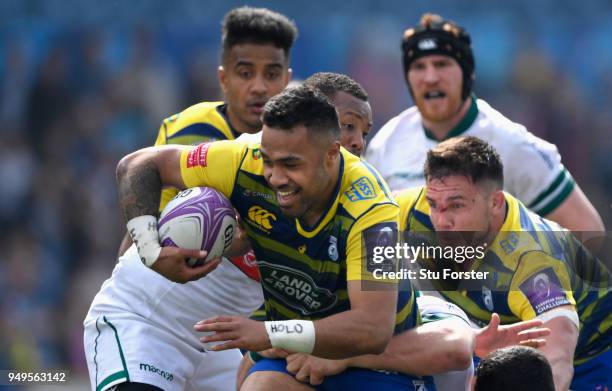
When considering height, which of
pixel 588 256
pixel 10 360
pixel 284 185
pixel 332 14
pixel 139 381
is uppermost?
pixel 332 14

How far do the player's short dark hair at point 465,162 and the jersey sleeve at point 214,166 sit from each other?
142 centimetres

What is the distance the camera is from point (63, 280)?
12.2m

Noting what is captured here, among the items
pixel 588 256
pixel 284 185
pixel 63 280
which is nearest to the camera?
pixel 284 185

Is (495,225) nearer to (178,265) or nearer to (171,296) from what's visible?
(171,296)

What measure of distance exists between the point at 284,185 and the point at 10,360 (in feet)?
22.8

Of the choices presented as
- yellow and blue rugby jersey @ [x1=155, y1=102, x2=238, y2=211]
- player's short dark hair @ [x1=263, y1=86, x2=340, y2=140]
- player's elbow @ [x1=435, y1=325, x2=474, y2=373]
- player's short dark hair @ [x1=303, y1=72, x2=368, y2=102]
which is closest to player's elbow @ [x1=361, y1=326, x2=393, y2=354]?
player's elbow @ [x1=435, y1=325, x2=474, y2=373]

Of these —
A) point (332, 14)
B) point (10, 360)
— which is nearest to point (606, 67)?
point (332, 14)

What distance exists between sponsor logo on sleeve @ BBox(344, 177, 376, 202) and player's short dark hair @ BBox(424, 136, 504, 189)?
1132 mm

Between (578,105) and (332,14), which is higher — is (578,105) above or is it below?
below

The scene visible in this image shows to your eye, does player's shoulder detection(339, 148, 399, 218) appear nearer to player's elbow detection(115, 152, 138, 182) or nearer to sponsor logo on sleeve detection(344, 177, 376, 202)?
sponsor logo on sleeve detection(344, 177, 376, 202)

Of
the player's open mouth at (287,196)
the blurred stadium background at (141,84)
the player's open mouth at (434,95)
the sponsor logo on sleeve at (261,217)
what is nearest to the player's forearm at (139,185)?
the sponsor logo on sleeve at (261,217)

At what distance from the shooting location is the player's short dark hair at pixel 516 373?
180 inches

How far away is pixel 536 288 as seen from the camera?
6.14 meters

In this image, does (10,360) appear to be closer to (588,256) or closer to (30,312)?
(30,312)
